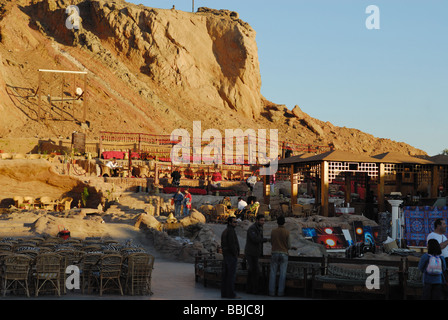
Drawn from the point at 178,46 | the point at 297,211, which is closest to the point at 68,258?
the point at 297,211

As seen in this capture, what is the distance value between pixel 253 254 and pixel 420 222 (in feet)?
23.3

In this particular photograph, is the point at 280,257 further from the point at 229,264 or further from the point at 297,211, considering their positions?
the point at 297,211

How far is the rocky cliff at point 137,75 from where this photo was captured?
44.3 m

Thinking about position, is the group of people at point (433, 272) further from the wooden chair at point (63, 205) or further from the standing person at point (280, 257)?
the wooden chair at point (63, 205)

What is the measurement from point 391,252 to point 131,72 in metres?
43.3

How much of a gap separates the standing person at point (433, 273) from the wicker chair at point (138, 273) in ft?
14.5

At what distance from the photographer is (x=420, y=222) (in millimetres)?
15977

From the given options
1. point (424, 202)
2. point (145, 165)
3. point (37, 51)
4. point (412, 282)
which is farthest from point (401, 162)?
point (37, 51)

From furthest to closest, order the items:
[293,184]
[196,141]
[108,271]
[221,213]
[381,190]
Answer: [196,141] → [293,184] → [221,213] → [381,190] → [108,271]

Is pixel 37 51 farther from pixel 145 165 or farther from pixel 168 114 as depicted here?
pixel 145 165

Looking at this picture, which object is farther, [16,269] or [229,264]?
[229,264]

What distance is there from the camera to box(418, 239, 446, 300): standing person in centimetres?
810

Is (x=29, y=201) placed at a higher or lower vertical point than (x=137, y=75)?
lower

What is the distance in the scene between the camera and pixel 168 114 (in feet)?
170
